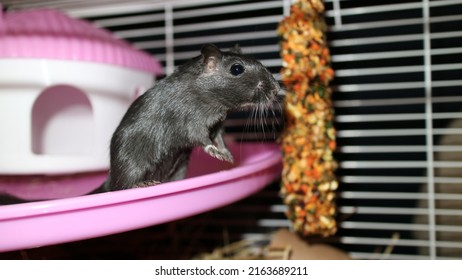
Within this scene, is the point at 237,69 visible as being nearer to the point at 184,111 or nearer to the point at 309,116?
the point at 184,111

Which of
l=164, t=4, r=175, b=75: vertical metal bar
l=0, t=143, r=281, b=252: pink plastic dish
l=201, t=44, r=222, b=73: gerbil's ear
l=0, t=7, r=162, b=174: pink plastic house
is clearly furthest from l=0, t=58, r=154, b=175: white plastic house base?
l=0, t=143, r=281, b=252: pink plastic dish

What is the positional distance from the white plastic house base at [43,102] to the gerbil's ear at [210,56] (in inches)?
13.0

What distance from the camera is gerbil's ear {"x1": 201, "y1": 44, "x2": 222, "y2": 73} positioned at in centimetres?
80

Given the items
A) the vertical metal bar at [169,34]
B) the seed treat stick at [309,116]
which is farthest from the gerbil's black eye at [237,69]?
the vertical metal bar at [169,34]

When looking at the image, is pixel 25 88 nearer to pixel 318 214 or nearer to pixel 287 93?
pixel 287 93

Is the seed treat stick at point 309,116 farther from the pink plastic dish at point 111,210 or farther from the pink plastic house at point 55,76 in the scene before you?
the pink plastic house at point 55,76

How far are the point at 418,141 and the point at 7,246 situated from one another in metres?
1.37

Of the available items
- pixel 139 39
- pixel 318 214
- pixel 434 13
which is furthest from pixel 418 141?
pixel 139 39

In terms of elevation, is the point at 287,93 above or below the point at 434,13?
below

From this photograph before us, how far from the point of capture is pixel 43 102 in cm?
120

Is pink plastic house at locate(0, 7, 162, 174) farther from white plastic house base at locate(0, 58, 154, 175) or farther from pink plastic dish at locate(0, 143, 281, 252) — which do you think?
pink plastic dish at locate(0, 143, 281, 252)

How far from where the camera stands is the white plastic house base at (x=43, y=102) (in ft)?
3.16

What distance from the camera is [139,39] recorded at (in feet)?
5.72
